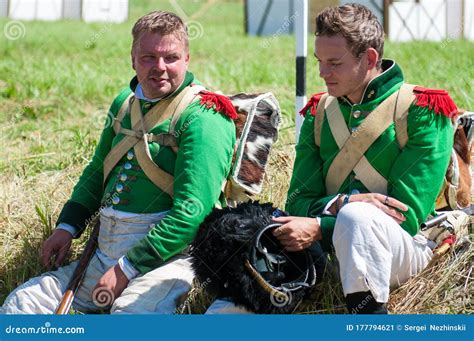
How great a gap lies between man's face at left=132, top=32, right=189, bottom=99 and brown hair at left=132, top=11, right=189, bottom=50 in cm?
2

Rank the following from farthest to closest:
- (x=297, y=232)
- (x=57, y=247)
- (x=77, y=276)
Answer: (x=57, y=247)
(x=77, y=276)
(x=297, y=232)

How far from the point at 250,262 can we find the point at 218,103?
3.00 feet

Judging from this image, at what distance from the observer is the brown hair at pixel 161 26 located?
480cm

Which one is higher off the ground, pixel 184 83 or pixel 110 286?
pixel 184 83

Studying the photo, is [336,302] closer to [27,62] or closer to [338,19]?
[338,19]

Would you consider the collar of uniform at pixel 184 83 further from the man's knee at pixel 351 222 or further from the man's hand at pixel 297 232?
the man's knee at pixel 351 222

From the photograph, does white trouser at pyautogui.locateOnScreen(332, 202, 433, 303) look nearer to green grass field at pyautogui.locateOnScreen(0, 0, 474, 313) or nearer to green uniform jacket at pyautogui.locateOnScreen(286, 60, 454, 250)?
green uniform jacket at pyautogui.locateOnScreen(286, 60, 454, 250)

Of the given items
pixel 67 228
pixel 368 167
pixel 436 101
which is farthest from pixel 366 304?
pixel 67 228

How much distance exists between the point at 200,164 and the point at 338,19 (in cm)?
93

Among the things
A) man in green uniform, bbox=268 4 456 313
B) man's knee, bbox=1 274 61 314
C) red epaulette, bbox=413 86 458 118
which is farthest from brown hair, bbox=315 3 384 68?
man's knee, bbox=1 274 61 314

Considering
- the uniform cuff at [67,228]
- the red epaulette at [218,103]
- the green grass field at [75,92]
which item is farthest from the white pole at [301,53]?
the uniform cuff at [67,228]

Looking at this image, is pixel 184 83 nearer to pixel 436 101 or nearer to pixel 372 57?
pixel 372 57

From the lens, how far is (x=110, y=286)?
4.64m

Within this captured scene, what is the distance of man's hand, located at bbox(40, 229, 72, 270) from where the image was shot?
16.8ft
